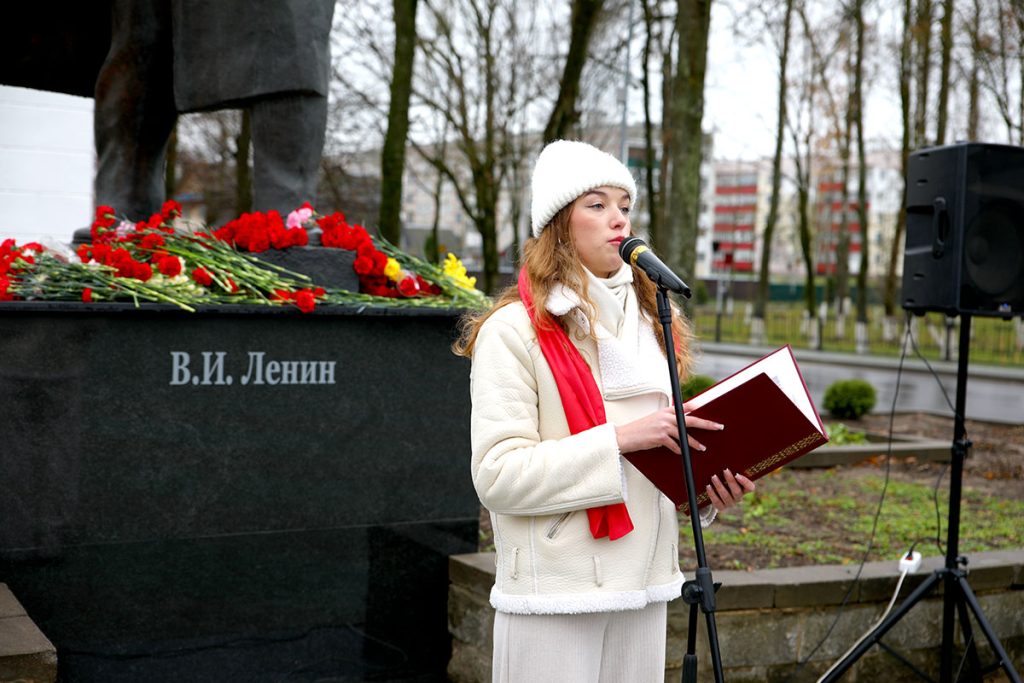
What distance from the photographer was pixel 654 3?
22.0 meters

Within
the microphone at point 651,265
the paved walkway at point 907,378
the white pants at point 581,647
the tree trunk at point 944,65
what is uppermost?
the tree trunk at point 944,65

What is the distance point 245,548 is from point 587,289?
253cm

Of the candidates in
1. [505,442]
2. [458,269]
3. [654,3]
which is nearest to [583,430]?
[505,442]

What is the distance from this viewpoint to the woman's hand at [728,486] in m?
2.66

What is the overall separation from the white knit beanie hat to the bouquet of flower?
82.8 inches

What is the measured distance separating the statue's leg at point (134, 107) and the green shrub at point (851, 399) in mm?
9010

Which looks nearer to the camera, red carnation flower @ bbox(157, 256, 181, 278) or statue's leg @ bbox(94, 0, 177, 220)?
red carnation flower @ bbox(157, 256, 181, 278)

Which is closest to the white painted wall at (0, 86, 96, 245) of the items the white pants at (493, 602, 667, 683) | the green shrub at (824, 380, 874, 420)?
the green shrub at (824, 380, 874, 420)

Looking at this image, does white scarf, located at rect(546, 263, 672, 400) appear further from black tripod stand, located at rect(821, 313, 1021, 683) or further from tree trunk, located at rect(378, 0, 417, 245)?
tree trunk, located at rect(378, 0, 417, 245)

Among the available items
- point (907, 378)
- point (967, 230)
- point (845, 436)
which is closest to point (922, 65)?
point (907, 378)

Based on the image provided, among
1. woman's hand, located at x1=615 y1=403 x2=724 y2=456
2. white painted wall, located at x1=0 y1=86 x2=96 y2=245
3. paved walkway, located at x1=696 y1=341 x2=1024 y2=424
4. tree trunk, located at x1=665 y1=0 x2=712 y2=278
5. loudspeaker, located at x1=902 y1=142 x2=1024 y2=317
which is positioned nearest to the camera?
woman's hand, located at x1=615 y1=403 x2=724 y2=456

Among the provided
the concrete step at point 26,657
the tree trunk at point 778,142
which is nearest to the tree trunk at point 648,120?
the tree trunk at point 778,142

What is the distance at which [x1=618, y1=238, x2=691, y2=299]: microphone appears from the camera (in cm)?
242

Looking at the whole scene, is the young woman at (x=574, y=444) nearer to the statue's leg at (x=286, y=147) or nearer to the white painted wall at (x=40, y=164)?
the statue's leg at (x=286, y=147)
